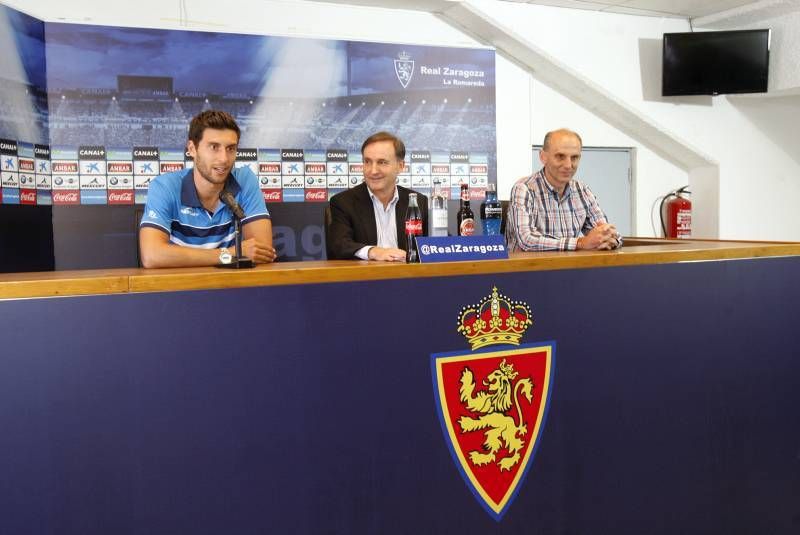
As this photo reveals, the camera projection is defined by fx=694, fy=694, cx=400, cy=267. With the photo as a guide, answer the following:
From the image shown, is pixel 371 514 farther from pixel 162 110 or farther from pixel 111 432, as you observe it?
pixel 162 110

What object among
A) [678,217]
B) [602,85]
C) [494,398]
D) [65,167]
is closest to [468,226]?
[494,398]

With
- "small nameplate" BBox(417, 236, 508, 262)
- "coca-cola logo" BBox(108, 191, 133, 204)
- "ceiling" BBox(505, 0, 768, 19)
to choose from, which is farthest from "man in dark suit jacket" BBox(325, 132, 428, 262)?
"ceiling" BBox(505, 0, 768, 19)

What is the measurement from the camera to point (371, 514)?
67.6 inches

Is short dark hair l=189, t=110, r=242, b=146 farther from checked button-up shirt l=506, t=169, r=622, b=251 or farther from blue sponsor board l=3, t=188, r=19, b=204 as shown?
blue sponsor board l=3, t=188, r=19, b=204

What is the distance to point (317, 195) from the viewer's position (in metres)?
4.34

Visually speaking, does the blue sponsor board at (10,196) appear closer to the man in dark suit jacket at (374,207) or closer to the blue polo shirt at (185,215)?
the blue polo shirt at (185,215)

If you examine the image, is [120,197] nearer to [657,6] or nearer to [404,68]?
[404,68]

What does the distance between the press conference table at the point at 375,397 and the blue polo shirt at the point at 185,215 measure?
589 mm

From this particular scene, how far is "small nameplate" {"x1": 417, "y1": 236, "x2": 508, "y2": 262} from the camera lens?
1.83 meters

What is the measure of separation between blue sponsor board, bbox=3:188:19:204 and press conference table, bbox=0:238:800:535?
7.14 feet

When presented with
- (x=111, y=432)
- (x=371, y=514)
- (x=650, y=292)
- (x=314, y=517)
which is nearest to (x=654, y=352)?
(x=650, y=292)

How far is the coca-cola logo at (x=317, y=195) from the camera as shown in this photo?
4.32m

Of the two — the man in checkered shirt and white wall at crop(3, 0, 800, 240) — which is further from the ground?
white wall at crop(3, 0, 800, 240)

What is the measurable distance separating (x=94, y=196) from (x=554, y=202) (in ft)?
8.25
